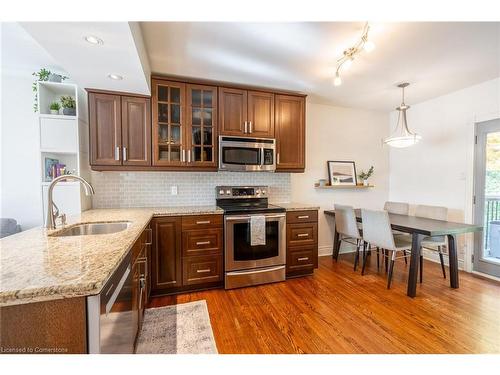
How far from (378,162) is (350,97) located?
1.42 m

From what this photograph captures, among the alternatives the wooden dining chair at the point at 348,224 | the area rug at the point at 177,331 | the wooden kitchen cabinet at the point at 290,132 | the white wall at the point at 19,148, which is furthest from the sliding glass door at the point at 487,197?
the white wall at the point at 19,148

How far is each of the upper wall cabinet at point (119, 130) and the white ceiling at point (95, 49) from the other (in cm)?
24

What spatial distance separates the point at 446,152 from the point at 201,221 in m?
3.66

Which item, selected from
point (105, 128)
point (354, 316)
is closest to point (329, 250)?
point (354, 316)

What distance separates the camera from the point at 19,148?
8.31 feet

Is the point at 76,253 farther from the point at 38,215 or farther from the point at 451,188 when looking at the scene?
the point at 451,188

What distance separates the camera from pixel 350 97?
11.3ft

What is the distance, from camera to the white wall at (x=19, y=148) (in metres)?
2.50

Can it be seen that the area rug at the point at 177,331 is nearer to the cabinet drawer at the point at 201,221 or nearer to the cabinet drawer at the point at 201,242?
the cabinet drawer at the point at 201,242

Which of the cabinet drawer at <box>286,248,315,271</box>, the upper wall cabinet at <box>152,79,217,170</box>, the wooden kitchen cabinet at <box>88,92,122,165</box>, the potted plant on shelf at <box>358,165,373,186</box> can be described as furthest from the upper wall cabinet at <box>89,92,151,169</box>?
the potted plant on shelf at <box>358,165,373,186</box>

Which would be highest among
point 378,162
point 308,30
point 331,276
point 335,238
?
point 308,30

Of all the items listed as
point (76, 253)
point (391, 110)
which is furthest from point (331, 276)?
point (391, 110)

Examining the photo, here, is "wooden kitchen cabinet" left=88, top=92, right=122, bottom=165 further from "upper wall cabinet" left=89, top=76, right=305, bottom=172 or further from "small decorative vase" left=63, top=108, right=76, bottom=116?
"small decorative vase" left=63, top=108, right=76, bottom=116

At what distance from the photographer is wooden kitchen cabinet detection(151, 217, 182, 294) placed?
2.40 metres
